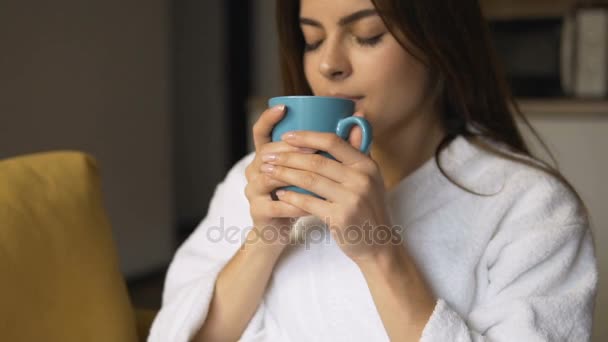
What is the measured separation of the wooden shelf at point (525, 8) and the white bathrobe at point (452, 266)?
215cm

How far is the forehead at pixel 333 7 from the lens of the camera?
0.95m

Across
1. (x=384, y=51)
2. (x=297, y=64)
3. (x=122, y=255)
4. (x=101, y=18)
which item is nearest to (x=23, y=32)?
(x=101, y=18)

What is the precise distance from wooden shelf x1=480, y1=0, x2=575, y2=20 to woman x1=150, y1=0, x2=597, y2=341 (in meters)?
2.06

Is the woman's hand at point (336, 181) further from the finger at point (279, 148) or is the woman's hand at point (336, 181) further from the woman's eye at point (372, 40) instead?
the woman's eye at point (372, 40)

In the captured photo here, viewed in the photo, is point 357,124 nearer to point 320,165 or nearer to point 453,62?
point 320,165

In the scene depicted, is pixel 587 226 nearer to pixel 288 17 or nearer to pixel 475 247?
pixel 475 247

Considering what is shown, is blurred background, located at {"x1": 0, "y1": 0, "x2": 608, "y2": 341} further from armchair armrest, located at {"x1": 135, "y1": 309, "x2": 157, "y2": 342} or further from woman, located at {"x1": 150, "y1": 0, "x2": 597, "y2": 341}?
armchair armrest, located at {"x1": 135, "y1": 309, "x2": 157, "y2": 342}

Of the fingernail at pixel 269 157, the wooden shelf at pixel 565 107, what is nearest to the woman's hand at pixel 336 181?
the fingernail at pixel 269 157

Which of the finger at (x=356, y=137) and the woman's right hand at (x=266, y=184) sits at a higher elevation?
the finger at (x=356, y=137)

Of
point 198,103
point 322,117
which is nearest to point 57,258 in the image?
point 322,117

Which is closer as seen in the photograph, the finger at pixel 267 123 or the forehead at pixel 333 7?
the finger at pixel 267 123

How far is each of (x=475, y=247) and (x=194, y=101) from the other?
11.9 feet

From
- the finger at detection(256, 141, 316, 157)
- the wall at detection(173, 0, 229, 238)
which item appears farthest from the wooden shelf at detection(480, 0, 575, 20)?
the finger at detection(256, 141, 316, 157)

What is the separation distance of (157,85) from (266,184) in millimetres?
2689
